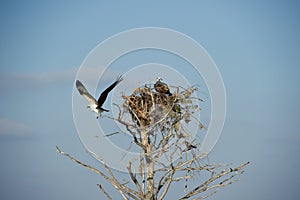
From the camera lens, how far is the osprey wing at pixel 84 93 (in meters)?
10.7

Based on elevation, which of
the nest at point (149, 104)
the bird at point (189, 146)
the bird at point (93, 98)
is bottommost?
the bird at point (189, 146)

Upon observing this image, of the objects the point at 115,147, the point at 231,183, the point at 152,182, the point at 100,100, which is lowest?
the point at 231,183

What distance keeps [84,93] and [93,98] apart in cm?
27

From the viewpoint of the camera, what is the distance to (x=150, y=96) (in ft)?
35.0

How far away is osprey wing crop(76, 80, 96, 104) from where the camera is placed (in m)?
10.7

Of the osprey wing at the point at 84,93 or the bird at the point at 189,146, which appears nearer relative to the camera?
the osprey wing at the point at 84,93

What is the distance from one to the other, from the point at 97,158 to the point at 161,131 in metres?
1.54

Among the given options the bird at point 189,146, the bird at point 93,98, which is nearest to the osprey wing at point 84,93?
the bird at point 93,98

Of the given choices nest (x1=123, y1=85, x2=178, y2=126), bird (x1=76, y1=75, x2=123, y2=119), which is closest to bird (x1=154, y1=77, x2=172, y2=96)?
nest (x1=123, y1=85, x2=178, y2=126)

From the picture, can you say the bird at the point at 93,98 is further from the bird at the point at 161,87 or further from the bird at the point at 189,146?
the bird at the point at 189,146

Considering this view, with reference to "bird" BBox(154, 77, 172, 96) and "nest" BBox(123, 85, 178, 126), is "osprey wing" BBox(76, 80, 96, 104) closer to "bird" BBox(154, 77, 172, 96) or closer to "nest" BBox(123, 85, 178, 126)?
"nest" BBox(123, 85, 178, 126)

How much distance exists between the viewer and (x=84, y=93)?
10.8m

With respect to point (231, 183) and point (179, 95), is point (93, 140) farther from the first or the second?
point (231, 183)

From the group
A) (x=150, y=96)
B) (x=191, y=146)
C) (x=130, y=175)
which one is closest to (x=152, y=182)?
(x=130, y=175)
